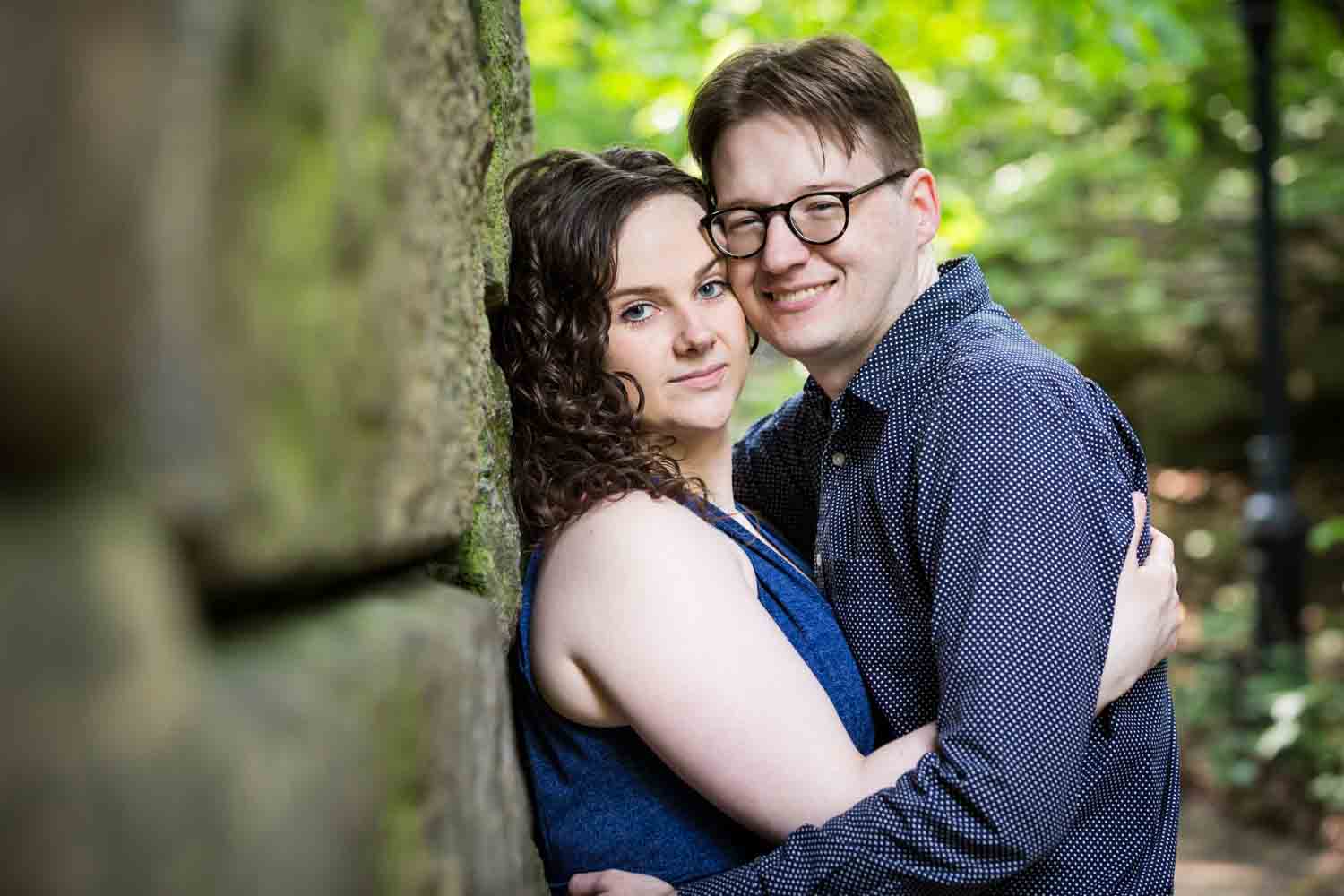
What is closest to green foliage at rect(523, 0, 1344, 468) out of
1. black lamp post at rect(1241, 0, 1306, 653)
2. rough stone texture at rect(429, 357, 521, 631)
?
black lamp post at rect(1241, 0, 1306, 653)

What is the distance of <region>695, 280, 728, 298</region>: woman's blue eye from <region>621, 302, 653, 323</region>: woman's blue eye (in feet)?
0.31

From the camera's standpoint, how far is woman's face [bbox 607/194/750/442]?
85.0 inches

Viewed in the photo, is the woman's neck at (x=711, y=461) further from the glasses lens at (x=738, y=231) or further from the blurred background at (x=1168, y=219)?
the blurred background at (x=1168, y=219)

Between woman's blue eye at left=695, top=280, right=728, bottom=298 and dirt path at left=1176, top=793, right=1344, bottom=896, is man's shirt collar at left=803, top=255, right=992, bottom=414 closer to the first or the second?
woman's blue eye at left=695, top=280, right=728, bottom=298

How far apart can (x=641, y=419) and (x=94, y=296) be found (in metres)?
1.65

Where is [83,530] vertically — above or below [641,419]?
above

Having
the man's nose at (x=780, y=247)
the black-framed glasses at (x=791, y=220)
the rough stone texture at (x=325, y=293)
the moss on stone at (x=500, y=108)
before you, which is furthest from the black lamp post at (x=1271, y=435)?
the rough stone texture at (x=325, y=293)

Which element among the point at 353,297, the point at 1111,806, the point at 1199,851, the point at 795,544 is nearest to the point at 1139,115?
A: the point at 1199,851

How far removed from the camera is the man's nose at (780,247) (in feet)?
7.20

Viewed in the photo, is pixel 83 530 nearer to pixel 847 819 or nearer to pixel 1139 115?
pixel 847 819

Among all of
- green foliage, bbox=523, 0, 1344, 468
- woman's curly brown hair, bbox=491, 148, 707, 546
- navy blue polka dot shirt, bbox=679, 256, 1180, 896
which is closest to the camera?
navy blue polka dot shirt, bbox=679, 256, 1180, 896

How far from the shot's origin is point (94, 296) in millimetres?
600

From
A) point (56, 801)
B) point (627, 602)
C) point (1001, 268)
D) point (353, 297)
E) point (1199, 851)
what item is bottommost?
point (1199, 851)

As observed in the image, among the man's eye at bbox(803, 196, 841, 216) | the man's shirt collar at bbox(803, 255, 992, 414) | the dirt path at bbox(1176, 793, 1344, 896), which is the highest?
the man's eye at bbox(803, 196, 841, 216)
